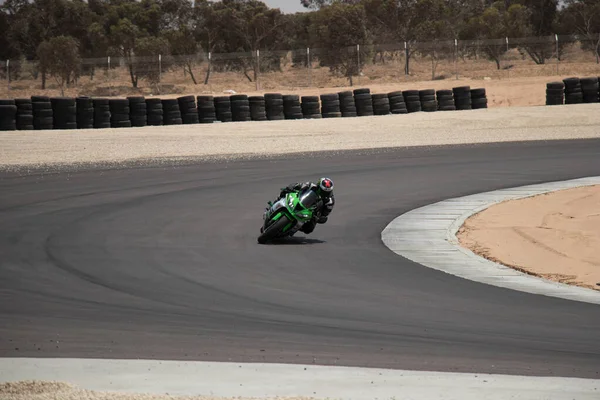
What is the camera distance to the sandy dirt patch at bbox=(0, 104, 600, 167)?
2717 cm

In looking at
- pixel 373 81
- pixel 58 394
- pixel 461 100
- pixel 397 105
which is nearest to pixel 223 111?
pixel 397 105

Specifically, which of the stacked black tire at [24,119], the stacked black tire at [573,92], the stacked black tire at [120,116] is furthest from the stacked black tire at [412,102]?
the stacked black tire at [24,119]

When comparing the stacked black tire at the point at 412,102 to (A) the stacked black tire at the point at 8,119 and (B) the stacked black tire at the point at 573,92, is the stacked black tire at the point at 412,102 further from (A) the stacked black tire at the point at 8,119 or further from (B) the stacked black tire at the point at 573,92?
(A) the stacked black tire at the point at 8,119

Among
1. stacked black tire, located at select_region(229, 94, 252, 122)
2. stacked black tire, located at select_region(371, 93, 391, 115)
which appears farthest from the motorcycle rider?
stacked black tire, located at select_region(371, 93, 391, 115)

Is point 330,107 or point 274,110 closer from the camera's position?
point 274,110

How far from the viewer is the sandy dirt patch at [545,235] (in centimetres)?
1140

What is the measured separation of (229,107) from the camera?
34750 mm

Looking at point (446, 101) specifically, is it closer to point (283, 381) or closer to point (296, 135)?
point (296, 135)

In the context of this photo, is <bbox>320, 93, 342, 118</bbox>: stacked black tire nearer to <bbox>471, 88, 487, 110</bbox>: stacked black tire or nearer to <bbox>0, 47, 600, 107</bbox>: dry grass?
<bbox>471, 88, 487, 110</bbox>: stacked black tire

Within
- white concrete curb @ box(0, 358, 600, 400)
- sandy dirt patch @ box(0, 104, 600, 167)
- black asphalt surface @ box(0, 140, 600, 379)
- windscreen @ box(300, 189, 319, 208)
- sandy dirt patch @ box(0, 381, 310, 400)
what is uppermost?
windscreen @ box(300, 189, 319, 208)

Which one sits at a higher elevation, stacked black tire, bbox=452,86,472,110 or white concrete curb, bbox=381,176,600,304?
stacked black tire, bbox=452,86,472,110

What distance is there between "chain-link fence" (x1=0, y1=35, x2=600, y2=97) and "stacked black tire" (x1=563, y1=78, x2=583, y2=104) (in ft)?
38.0

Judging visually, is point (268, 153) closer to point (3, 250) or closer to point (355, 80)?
point (3, 250)

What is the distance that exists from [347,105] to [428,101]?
10.3ft
